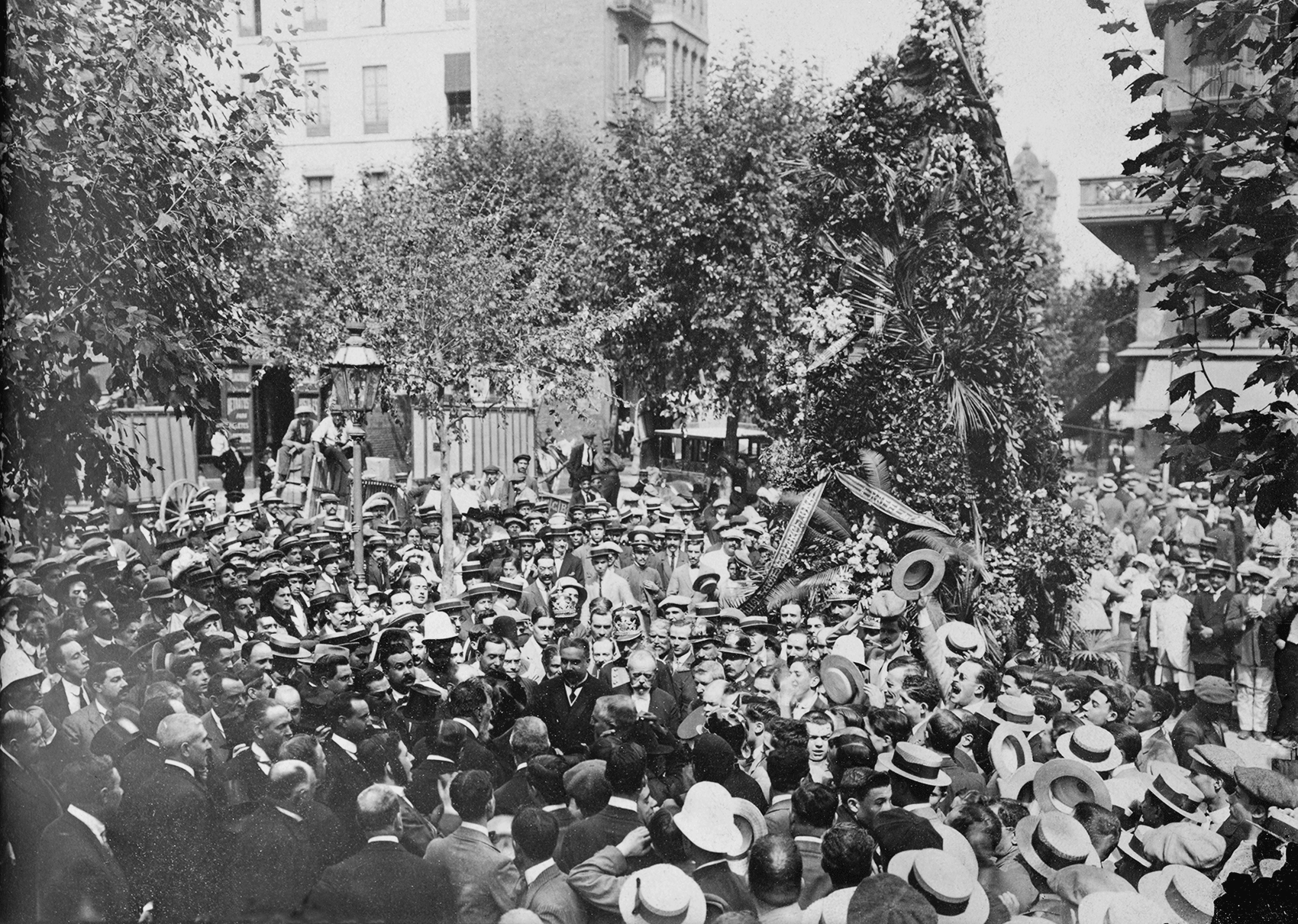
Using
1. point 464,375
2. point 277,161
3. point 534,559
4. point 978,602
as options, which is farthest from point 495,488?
point 277,161

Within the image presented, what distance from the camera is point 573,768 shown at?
5820 mm

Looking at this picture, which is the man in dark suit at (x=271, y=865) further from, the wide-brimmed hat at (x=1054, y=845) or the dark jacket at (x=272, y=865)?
the wide-brimmed hat at (x=1054, y=845)

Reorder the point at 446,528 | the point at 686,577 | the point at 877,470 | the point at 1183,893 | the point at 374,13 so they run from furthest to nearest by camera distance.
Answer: the point at 374,13 < the point at 446,528 < the point at 686,577 < the point at 877,470 < the point at 1183,893

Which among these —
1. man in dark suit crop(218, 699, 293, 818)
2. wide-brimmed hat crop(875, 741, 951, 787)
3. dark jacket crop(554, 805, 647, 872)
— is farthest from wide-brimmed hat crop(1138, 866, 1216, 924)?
man in dark suit crop(218, 699, 293, 818)

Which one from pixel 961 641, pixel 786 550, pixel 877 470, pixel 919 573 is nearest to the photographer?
pixel 961 641

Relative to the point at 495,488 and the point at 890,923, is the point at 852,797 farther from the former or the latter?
the point at 495,488

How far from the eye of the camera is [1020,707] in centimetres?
705

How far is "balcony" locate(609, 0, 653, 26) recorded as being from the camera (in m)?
31.1

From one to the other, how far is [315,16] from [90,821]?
1249 cm

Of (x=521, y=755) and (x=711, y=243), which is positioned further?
(x=711, y=243)

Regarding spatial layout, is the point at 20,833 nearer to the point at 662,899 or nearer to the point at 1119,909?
the point at 662,899

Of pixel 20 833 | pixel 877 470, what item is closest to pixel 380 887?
pixel 20 833

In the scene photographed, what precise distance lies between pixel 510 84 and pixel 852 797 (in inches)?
1093

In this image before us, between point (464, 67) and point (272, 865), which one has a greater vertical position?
point (464, 67)
